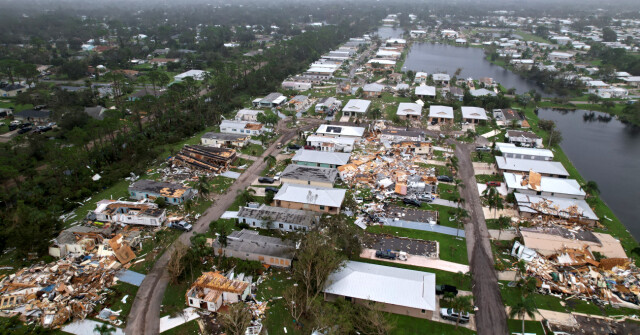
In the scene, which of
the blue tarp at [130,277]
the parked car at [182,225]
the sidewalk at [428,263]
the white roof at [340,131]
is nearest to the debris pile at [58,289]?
the blue tarp at [130,277]

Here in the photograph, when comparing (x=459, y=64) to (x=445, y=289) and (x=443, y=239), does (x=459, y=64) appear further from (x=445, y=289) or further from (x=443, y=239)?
(x=445, y=289)

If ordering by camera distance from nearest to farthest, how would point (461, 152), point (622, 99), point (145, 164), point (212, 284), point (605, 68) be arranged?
point (212, 284), point (145, 164), point (461, 152), point (622, 99), point (605, 68)

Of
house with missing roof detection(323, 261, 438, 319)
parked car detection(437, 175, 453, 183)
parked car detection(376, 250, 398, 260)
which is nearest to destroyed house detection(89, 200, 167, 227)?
house with missing roof detection(323, 261, 438, 319)

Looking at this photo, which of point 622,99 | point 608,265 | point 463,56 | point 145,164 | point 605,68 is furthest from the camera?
point 463,56

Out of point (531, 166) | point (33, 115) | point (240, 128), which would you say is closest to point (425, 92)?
point (531, 166)

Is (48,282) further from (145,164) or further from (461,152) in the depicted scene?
(461,152)

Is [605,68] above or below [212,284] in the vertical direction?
above

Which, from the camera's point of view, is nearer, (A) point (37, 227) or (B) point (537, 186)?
(A) point (37, 227)

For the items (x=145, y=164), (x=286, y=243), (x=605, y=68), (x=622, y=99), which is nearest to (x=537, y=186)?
(x=286, y=243)
